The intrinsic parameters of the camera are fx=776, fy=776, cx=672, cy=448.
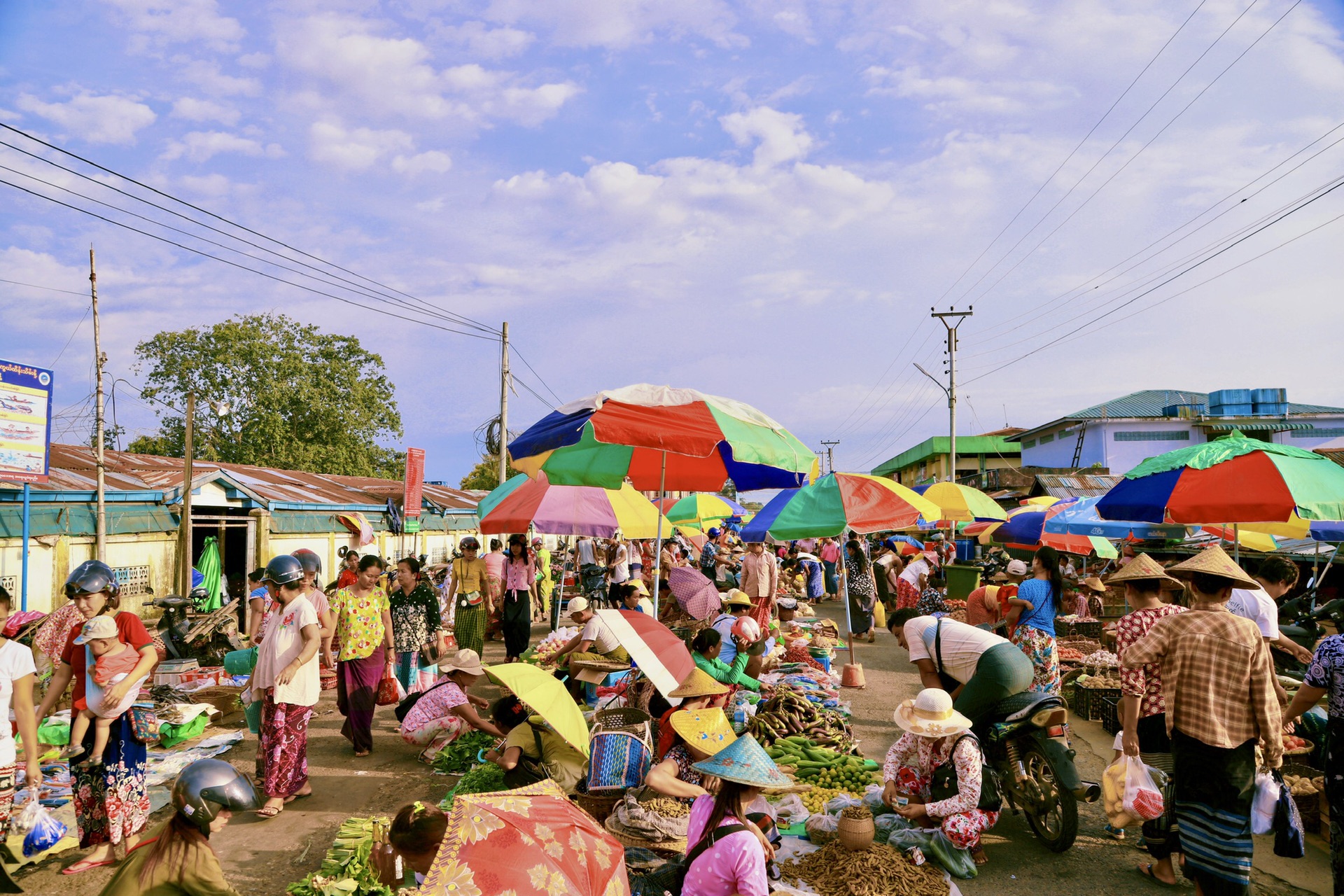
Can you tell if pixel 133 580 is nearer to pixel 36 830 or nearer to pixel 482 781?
pixel 36 830

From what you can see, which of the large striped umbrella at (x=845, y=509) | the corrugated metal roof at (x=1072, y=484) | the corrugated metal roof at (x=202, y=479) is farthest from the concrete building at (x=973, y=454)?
the large striped umbrella at (x=845, y=509)

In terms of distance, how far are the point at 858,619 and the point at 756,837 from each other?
10163mm

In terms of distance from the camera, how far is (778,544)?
28.1 meters

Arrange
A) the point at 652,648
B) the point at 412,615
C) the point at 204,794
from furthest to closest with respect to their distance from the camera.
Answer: the point at 412,615
the point at 652,648
the point at 204,794

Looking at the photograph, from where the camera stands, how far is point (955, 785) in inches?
182

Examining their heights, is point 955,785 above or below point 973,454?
below

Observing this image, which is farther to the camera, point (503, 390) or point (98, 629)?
Result: point (503, 390)

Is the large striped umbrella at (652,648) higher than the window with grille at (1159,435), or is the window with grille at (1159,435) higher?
the window with grille at (1159,435)

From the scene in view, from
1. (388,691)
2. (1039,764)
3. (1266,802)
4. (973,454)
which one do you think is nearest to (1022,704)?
(1039,764)

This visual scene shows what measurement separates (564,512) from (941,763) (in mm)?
6311

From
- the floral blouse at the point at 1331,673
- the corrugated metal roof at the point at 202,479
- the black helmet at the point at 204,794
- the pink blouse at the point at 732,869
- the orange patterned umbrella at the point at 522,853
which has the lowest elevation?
the pink blouse at the point at 732,869

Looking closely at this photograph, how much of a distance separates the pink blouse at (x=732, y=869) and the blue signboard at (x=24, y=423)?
37.3 ft

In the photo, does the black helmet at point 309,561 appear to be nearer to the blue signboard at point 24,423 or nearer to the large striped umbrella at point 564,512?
the large striped umbrella at point 564,512

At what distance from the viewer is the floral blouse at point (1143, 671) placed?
4523mm
